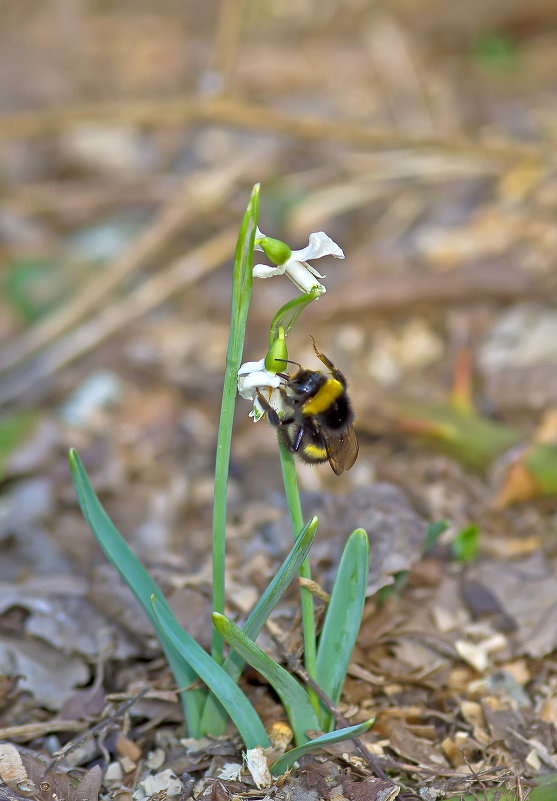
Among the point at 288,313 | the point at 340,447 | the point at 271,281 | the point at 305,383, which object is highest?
the point at 271,281

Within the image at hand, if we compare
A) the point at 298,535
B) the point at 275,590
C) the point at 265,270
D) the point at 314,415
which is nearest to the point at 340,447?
the point at 314,415

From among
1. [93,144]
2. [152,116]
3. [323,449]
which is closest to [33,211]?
[93,144]

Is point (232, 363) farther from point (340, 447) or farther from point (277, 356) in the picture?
point (340, 447)

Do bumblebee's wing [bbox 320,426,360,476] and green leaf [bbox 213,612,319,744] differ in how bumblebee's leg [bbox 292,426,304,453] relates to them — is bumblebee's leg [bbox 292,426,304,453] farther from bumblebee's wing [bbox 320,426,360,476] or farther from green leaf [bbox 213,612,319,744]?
green leaf [bbox 213,612,319,744]

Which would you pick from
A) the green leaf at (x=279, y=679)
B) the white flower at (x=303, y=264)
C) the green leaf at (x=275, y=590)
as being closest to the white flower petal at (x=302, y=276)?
the white flower at (x=303, y=264)

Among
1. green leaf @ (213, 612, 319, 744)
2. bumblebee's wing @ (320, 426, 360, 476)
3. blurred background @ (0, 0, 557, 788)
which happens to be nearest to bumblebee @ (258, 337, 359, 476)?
bumblebee's wing @ (320, 426, 360, 476)

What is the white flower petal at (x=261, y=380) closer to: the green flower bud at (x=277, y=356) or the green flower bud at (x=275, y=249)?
the green flower bud at (x=277, y=356)
